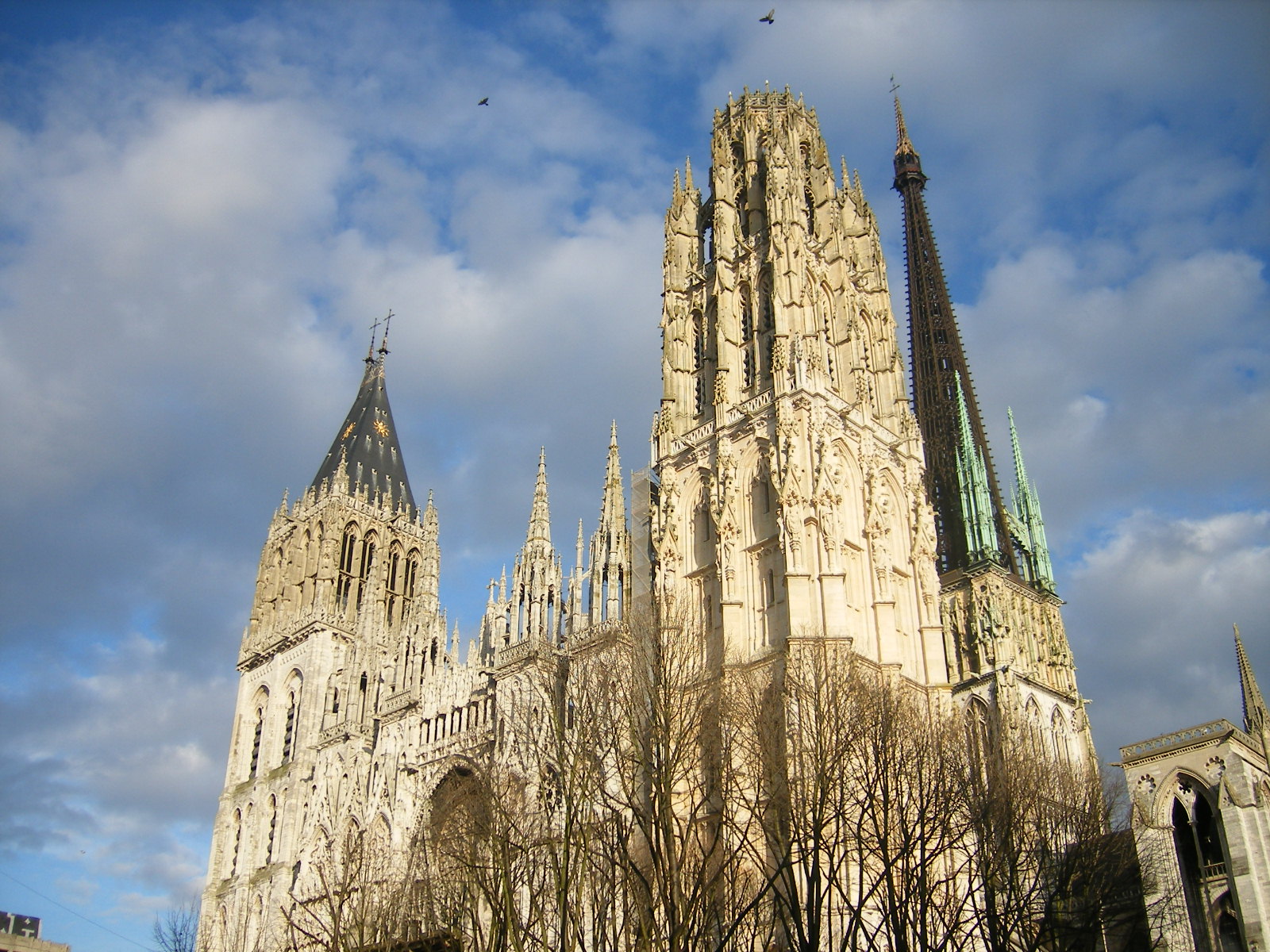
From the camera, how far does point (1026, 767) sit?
26859 mm

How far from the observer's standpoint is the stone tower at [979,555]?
46875 millimetres

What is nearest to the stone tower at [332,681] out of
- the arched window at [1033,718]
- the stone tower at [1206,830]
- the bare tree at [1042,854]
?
the arched window at [1033,718]

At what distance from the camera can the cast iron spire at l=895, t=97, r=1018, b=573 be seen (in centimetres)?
5444

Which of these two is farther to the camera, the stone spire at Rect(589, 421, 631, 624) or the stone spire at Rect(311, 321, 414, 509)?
the stone spire at Rect(311, 321, 414, 509)

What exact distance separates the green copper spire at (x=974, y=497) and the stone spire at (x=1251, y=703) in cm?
1375

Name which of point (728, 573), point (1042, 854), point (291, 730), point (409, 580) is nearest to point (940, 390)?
point (728, 573)

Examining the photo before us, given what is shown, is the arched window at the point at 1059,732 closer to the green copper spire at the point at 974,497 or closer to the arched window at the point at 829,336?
the green copper spire at the point at 974,497

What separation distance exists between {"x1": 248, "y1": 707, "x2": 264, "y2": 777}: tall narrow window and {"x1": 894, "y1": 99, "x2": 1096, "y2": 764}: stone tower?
1313 inches

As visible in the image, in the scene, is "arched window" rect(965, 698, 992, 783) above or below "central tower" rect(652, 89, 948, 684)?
below

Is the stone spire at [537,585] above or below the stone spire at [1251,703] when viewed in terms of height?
above

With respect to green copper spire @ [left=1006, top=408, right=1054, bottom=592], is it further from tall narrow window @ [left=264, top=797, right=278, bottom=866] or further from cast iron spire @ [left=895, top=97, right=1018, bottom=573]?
tall narrow window @ [left=264, top=797, right=278, bottom=866]

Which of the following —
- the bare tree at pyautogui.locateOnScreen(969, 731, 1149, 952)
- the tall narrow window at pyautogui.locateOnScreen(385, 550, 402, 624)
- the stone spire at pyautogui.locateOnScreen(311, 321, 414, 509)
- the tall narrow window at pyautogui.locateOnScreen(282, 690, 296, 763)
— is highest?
the stone spire at pyautogui.locateOnScreen(311, 321, 414, 509)

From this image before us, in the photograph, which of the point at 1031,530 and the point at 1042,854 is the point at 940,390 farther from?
the point at 1042,854

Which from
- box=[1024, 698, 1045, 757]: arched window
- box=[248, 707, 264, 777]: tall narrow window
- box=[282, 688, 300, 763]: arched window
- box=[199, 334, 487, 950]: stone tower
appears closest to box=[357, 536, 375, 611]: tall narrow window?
box=[199, 334, 487, 950]: stone tower
